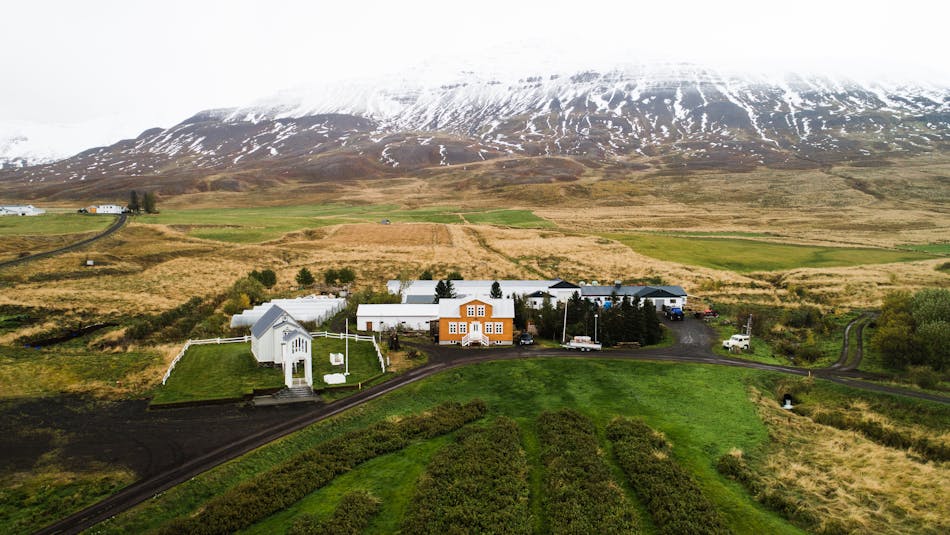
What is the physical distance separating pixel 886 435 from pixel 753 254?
71460 millimetres

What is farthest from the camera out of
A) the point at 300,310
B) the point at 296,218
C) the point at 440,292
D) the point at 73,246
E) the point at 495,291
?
the point at 296,218

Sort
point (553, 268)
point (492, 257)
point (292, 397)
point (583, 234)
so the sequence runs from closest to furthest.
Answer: point (292, 397), point (553, 268), point (492, 257), point (583, 234)

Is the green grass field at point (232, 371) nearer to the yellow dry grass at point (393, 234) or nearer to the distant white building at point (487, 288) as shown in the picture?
the distant white building at point (487, 288)

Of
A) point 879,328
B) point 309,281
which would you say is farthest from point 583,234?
point 879,328

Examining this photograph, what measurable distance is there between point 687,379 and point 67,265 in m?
82.0

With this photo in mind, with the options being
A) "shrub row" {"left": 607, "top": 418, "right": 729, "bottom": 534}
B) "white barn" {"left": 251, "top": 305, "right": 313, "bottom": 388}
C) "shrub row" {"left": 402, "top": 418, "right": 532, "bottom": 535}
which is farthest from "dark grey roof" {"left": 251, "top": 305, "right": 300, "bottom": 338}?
"shrub row" {"left": 607, "top": 418, "right": 729, "bottom": 534}

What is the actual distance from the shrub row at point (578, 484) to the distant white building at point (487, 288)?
3075 cm

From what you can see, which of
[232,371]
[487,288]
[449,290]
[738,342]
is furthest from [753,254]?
[232,371]

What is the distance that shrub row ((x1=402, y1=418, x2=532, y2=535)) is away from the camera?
2072 cm

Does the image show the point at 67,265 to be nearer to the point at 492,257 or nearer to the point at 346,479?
the point at 492,257

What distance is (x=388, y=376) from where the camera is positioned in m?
37.4

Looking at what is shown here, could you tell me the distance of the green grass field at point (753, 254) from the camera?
85.7m

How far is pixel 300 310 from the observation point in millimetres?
52625

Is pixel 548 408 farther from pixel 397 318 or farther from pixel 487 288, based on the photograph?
pixel 487 288
